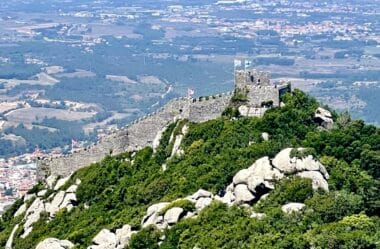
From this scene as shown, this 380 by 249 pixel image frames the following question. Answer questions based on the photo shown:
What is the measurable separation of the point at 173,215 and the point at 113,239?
104 inches

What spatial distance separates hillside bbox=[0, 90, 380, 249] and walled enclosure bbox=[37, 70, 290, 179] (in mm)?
727

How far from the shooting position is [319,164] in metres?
34.4

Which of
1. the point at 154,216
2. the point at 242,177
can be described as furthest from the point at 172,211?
the point at 242,177

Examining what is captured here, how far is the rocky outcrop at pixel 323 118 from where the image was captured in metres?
42.3

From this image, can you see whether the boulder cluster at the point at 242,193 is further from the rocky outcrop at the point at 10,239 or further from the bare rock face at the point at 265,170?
the rocky outcrop at the point at 10,239

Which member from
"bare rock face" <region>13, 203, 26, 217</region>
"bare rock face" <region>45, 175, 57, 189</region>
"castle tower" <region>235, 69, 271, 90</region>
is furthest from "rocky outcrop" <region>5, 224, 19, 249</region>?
"castle tower" <region>235, 69, 271, 90</region>

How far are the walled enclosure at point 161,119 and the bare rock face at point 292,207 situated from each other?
10.4 m

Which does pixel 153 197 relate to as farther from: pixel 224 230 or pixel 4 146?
pixel 4 146

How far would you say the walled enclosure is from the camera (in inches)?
1700

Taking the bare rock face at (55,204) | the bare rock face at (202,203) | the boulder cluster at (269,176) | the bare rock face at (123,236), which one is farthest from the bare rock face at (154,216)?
the bare rock face at (55,204)

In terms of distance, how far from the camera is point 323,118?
42719 millimetres

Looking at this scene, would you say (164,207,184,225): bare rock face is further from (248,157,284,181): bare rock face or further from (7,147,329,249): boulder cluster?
(248,157,284,181): bare rock face

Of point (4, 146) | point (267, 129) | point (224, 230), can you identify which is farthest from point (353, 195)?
point (4, 146)

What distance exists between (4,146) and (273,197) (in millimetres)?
129433
